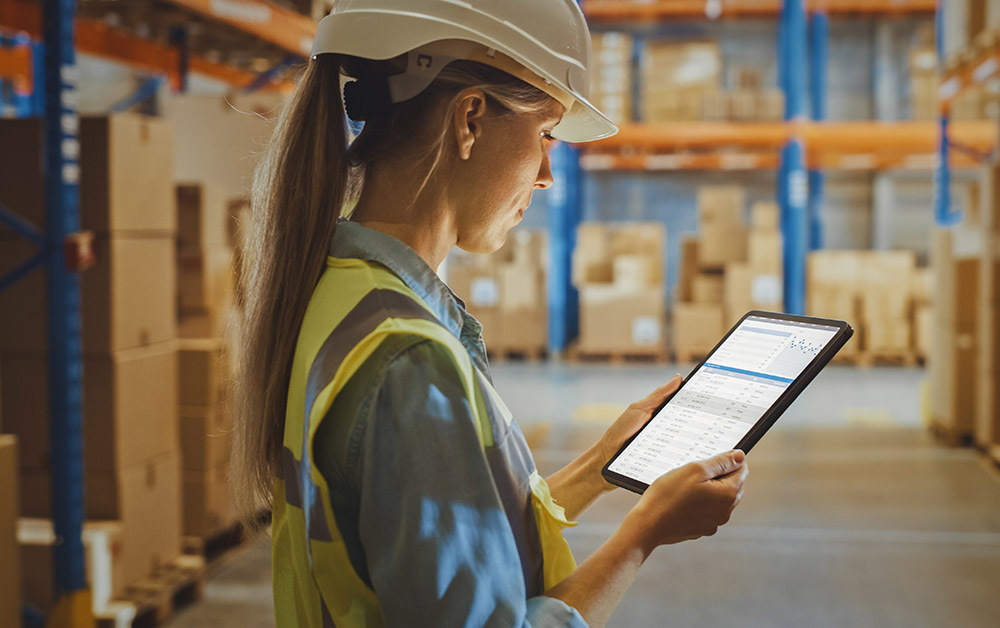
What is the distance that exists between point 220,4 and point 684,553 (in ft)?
11.1

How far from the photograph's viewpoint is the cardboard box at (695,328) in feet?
35.6

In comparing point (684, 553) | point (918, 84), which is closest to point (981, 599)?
point (684, 553)

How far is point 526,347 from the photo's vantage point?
37.6 feet

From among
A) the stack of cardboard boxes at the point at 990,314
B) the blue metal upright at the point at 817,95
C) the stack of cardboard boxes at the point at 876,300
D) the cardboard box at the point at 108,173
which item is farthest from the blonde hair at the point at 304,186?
the blue metal upright at the point at 817,95

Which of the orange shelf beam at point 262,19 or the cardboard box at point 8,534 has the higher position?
the orange shelf beam at point 262,19

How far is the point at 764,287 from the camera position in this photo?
10617mm

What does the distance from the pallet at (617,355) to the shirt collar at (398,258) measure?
33.4 feet

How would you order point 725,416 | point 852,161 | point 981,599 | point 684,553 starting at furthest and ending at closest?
point 852,161 < point 684,553 < point 981,599 < point 725,416

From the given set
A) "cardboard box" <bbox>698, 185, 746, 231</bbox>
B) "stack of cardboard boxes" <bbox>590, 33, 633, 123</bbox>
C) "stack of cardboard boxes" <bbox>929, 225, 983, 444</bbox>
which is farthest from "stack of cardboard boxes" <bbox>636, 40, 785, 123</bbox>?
"stack of cardboard boxes" <bbox>929, 225, 983, 444</bbox>

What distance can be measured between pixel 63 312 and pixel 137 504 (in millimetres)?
926

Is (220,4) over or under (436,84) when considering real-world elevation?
over

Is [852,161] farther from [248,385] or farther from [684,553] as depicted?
[248,385]

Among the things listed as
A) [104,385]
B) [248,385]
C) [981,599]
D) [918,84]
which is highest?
[918,84]

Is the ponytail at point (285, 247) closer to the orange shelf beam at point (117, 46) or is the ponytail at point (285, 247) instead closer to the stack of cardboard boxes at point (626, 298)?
the orange shelf beam at point (117, 46)
